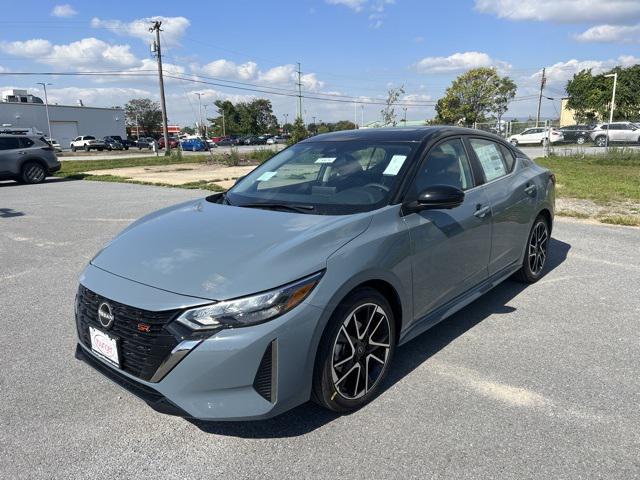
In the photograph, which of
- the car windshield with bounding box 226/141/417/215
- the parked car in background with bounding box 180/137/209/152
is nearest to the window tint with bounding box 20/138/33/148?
the car windshield with bounding box 226/141/417/215

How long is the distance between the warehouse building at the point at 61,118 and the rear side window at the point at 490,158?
2617 inches

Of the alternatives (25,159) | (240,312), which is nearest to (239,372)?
(240,312)

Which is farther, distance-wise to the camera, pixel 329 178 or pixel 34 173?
pixel 34 173

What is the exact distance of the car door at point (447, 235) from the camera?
321 cm

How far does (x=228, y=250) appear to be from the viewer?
2.65 metres

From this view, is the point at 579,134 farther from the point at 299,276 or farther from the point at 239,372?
the point at 239,372

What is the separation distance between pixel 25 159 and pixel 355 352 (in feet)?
55.7

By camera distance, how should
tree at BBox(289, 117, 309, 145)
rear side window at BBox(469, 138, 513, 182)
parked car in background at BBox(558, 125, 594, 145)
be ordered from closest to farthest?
1. rear side window at BBox(469, 138, 513, 182)
2. tree at BBox(289, 117, 309, 145)
3. parked car in background at BBox(558, 125, 594, 145)

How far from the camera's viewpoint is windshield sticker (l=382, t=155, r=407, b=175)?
11.1 feet

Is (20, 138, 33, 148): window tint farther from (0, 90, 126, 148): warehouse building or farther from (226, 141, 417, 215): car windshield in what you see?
(0, 90, 126, 148): warehouse building

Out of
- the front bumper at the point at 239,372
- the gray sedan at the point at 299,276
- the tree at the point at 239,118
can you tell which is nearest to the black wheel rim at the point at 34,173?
the gray sedan at the point at 299,276

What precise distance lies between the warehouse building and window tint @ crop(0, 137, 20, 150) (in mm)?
50196

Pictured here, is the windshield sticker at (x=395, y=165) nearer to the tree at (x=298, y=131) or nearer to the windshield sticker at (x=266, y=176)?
the windshield sticker at (x=266, y=176)

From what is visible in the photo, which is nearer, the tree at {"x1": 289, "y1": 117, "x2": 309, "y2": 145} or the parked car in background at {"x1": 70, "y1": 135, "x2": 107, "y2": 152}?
the tree at {"x1": 289, "y1": 117, "x2": 309, "y2": 145}
